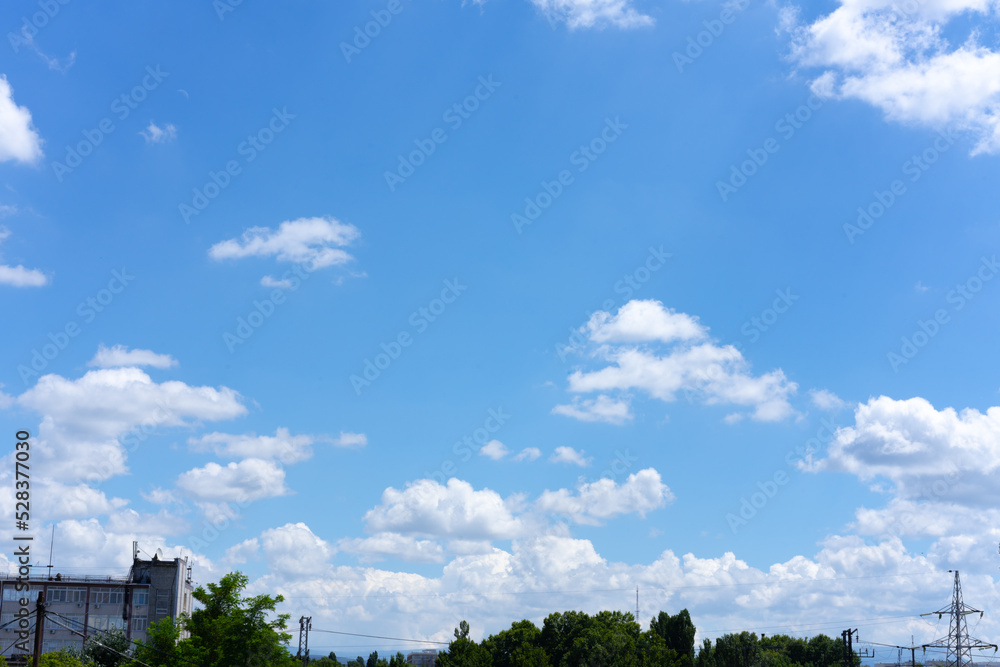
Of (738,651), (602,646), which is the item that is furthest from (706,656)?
(602,646)

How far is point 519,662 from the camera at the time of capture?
4729 inches

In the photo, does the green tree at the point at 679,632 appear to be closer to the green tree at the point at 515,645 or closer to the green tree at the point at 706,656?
the green tree at the point at 706,656

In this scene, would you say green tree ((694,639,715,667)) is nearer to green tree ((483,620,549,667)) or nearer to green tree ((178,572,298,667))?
green tree ((483,620,549,667))

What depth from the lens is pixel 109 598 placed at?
125062 millimetres

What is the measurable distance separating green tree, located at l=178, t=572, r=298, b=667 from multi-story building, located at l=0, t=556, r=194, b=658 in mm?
69599

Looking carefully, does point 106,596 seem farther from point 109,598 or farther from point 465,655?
point 465,655

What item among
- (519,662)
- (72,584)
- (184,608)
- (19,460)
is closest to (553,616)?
(519,662)

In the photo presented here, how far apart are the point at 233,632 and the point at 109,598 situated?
79641mm

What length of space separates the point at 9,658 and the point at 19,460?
90.0m

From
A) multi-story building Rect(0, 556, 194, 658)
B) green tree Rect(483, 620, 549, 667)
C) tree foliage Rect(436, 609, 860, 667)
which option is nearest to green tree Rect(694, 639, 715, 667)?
tree foliage Rect(436, 609, 860, 667)

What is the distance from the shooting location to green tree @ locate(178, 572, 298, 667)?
57.7 m

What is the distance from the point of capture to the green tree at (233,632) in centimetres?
5766

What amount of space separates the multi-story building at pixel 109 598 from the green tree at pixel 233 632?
69599mm

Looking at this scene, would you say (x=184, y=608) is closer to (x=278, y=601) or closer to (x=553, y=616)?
(x=553, y=616)
